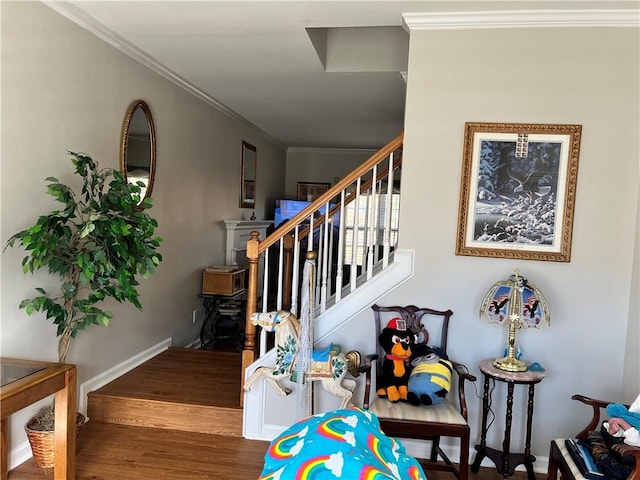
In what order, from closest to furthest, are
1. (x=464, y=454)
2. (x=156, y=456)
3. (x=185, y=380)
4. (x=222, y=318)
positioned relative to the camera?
(x=464, y=454)
(x=156, y=456)
(x=185, y=380)
(x=222, y=318)

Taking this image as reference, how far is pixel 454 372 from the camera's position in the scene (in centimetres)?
283

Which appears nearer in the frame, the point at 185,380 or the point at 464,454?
the point at 464,454

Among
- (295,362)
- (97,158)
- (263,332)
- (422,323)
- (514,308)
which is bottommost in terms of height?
(295,362)

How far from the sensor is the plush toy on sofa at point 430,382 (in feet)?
8.21

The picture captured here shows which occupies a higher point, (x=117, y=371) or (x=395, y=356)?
(x=395, y=356)

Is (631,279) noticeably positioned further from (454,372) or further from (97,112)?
(97,112)

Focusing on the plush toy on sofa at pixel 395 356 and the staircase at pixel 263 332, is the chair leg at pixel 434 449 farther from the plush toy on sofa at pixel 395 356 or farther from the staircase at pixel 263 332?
the staircase at pixel 263 332

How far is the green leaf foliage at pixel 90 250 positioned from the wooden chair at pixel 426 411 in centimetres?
136

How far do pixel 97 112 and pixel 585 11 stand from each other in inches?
117

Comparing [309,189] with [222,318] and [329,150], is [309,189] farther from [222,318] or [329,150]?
[222,318]

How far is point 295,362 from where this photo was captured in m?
2.81

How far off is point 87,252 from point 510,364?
2290 mm

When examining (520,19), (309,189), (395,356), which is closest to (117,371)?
(395,356)

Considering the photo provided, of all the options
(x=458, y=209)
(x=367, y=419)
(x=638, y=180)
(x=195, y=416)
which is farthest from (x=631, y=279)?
(x=195, y=416)
